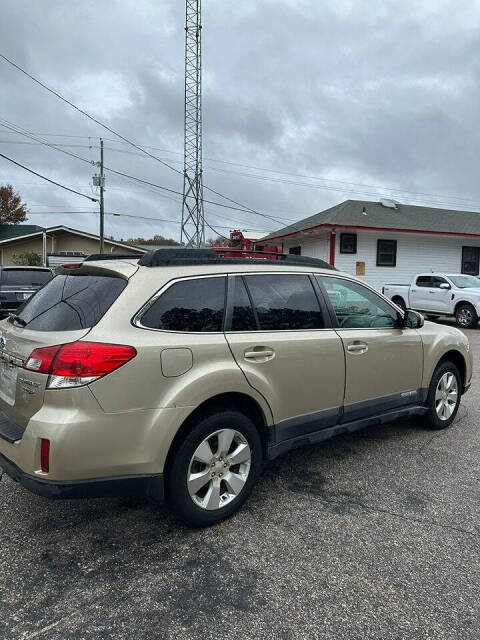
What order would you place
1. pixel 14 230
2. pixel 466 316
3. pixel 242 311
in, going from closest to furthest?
1. pixel 242 311
2. pixel 466 316
3. pixel 14 230

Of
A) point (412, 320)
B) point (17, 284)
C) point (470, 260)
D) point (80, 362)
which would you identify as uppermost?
point (470, 260)

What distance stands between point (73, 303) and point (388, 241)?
20403mm

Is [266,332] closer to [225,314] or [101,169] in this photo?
[225,314]

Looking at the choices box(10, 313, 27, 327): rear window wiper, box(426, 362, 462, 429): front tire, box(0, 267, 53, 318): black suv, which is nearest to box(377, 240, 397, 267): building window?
box(0, 267, 53, 318): black suv

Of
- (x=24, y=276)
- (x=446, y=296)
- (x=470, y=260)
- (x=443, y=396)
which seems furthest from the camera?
(x=470, y=260)

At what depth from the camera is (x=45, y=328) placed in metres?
2.82

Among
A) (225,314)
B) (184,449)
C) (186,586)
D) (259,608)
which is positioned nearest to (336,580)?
(259,608)

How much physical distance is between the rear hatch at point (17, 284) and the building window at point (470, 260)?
1982cm

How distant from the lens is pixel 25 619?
2189 millimetres

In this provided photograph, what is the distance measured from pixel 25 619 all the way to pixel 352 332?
112 inches

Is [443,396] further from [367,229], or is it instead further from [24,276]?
[367,229]

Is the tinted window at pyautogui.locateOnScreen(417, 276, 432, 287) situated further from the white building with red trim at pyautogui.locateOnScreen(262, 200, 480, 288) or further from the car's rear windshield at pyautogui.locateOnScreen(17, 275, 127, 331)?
the car's rear windshield at pyautogui.locateOnScreen(17, 275, 127, 331)

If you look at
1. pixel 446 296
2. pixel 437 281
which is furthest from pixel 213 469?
pixel 437 281

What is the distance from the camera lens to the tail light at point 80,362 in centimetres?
249
